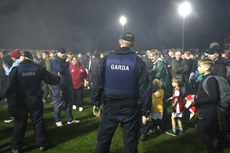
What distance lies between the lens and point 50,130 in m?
4.91

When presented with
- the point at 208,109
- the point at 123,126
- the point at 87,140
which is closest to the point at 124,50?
the point at 123,126

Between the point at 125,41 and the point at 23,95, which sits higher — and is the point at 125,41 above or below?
above

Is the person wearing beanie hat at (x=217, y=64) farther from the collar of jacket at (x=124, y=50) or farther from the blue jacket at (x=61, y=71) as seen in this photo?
the blue jacket at (x=61, y=71)

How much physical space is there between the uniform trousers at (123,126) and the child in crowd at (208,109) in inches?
48.9

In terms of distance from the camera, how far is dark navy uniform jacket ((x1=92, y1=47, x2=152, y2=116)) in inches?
100.0

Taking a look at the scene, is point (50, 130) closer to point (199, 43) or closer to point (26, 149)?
point (26, 149)

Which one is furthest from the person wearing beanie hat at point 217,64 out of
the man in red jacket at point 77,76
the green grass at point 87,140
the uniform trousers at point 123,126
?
the man in red jacket at point 77,76

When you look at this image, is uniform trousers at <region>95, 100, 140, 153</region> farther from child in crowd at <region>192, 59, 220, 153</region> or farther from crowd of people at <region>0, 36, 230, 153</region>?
child in crowd at <region>192, 59, 220, 153</region>

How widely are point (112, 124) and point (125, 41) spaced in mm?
1218

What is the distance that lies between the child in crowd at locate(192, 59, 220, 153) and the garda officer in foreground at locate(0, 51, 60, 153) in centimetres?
297

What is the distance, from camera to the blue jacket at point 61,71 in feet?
16.1

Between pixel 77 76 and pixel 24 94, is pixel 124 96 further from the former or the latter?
pixel 77 76

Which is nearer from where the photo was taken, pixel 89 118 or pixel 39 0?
pixel 89 118

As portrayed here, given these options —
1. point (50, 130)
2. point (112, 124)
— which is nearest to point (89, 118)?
point (50, 130)
